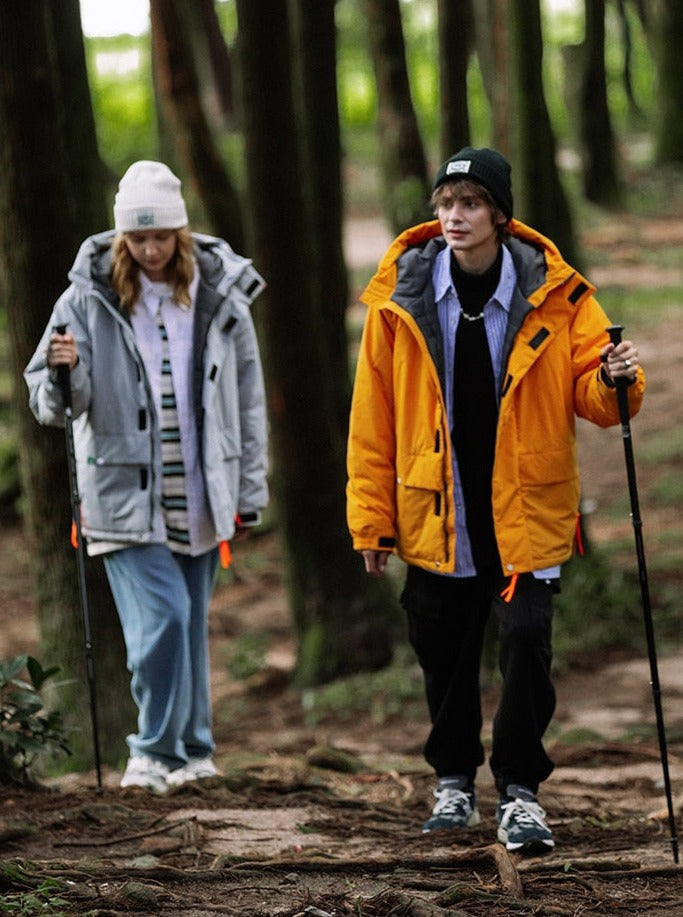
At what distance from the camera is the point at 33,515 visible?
7.88 metres

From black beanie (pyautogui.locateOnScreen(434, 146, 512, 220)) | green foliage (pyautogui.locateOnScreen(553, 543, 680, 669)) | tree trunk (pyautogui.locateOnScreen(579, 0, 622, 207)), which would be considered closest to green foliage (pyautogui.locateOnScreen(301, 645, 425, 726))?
green foliage (pyautogui.locateOnScreen(553, 543, 680, 669))

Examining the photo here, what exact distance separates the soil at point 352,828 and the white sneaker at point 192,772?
0.10 metres

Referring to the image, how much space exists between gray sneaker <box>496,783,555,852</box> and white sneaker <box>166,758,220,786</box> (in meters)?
1.52

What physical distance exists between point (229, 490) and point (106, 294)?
36.8 inches

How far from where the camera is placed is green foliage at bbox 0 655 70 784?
5840mm

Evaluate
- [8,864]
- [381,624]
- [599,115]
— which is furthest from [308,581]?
[599,115]

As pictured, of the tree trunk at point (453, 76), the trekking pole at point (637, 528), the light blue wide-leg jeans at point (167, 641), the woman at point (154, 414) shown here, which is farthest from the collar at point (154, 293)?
the tree trunk at point (453, 76)

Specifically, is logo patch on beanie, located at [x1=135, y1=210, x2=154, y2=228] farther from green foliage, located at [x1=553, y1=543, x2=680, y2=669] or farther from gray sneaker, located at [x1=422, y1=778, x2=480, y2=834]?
green foliage, located at [x1=553, y1=543, x2=680, y2=669]

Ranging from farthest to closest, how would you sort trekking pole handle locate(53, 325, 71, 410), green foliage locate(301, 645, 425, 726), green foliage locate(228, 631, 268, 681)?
green foliage locate(228, 631, 268, 681) < green foliage locate(301, 645, 425, 726) < trekking pole handle locate(53, 325, 71, 410)

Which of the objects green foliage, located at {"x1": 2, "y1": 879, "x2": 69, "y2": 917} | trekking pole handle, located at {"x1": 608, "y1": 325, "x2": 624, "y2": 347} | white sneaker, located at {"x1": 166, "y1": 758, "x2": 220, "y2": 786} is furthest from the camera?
white sneaker, located at {"x1": 166, "y1": 758, "x2": 220, "y2": 786}

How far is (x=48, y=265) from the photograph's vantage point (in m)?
7.49

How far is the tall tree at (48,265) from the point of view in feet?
24.2

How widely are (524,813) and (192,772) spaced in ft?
5.57

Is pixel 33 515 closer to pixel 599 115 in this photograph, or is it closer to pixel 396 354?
pixel 396 354
